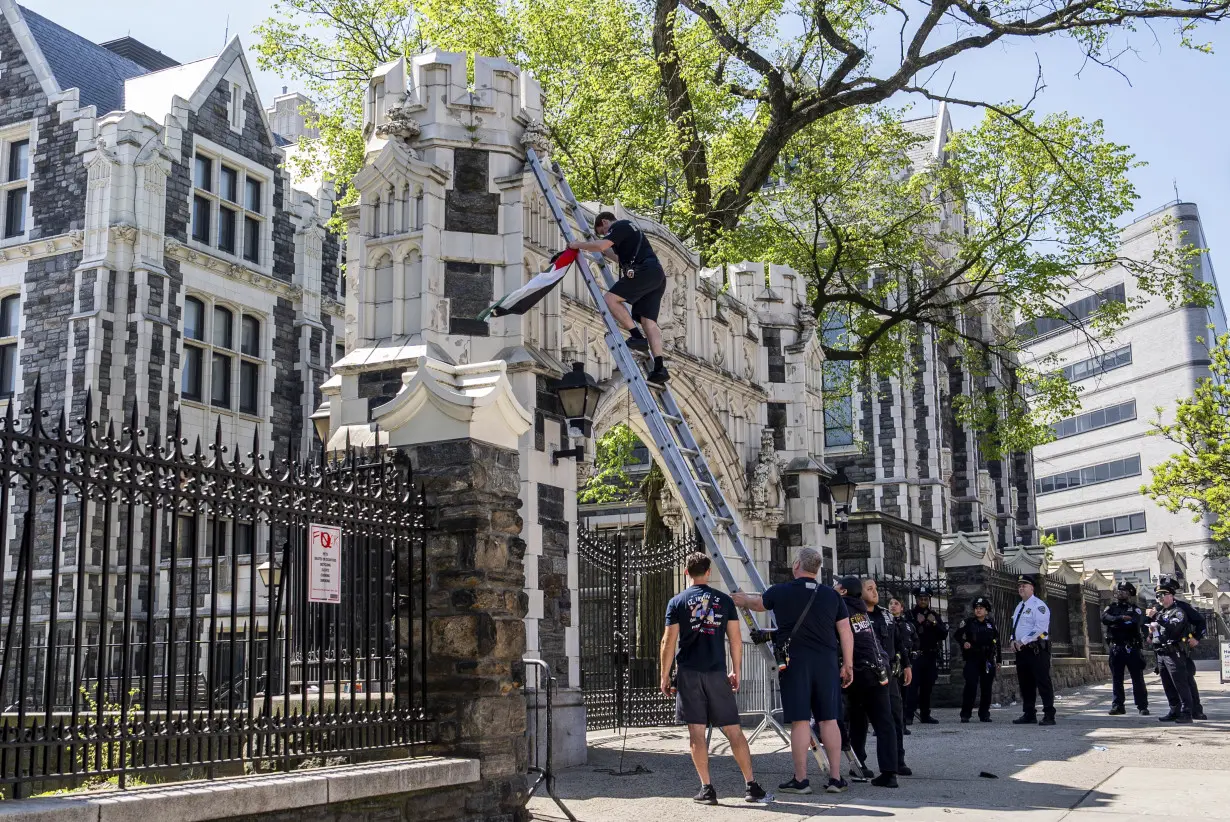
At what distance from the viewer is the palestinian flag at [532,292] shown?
11.2 m

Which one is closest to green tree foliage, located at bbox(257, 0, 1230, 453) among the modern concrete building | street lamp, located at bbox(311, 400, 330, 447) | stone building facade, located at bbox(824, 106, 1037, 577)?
stone building facade, located at bbox(824, 106, 1037, 577)

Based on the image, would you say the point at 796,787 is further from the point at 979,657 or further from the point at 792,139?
the point at 792,139

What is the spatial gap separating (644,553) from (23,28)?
18554mm

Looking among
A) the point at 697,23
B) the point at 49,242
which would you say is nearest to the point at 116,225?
Answer: the point at 49,242

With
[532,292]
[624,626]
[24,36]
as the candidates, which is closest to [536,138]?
[532,292]

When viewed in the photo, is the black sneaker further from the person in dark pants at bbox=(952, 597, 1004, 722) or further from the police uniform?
the person in dark pants at bbox=(952, 597, 1004, 722)

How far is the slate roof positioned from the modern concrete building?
154 feet

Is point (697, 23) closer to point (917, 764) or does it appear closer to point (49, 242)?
point (49, 242)

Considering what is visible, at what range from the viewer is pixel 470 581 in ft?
26.3

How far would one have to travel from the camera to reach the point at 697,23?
23.4 m

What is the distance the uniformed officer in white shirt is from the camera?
51.6 ft

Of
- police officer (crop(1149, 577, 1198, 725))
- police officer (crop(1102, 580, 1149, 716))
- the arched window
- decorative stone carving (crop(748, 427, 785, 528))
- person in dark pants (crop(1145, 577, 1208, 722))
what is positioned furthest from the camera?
the arched window

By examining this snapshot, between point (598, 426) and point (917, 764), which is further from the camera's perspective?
point (598, 426)

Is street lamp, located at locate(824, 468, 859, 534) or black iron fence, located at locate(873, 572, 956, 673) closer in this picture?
street lamp, located at locate(824, 468, 859, 534)
